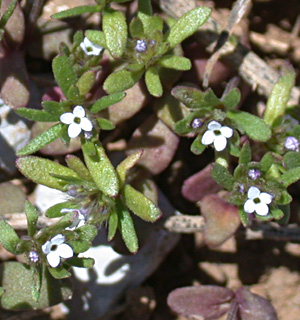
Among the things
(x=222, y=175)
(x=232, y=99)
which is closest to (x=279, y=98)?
(x=232, y=99)

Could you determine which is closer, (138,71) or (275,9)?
(138,71)

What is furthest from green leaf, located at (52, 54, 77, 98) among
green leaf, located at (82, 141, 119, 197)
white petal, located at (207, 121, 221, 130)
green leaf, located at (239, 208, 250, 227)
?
green leaf, located at (239, 208, 250, 227)

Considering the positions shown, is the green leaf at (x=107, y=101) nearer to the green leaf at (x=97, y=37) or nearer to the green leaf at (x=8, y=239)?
the green leaf at (x=97, y=37)

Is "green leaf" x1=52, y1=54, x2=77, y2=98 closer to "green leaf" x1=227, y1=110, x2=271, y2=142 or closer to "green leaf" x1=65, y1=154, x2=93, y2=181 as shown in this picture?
"green leaf" x1=65, y1=154, x2=93, y2=181

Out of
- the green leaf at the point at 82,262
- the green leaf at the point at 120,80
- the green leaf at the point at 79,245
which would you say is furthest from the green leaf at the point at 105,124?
the green leaf at the point at 82,262

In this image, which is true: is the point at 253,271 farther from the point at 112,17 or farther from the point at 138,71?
the point at 112,17

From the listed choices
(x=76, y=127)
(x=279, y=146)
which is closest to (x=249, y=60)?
(x=279, y=146)
